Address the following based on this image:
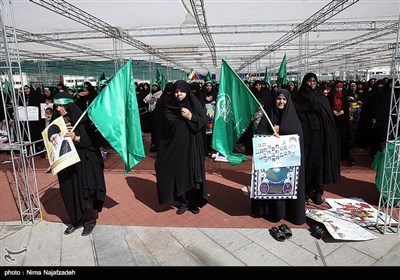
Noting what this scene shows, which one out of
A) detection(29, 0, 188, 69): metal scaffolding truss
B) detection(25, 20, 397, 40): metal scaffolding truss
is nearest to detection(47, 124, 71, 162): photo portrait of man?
detection(29, 0, 188, 69): metal scaffolding truss

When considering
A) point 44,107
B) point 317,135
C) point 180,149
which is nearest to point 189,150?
point 180,149

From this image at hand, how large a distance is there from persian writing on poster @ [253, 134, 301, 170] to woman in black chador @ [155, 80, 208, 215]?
88cm

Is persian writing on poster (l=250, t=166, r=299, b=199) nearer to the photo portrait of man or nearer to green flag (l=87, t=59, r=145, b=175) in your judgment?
green flag (l=87, t=59, r=145, b=175)

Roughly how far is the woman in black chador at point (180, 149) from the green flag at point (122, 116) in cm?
43

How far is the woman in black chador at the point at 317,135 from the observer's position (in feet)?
12.9

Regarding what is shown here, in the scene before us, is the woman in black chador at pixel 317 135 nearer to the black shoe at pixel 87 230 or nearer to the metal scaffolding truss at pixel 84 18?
the black shoe at pixel 87 230

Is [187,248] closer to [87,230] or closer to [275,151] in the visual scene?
[87,230]

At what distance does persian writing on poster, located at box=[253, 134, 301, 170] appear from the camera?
10.8ft

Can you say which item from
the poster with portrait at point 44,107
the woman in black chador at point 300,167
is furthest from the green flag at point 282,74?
the poster with portrait at point 44,107

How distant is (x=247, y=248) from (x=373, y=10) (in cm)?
794

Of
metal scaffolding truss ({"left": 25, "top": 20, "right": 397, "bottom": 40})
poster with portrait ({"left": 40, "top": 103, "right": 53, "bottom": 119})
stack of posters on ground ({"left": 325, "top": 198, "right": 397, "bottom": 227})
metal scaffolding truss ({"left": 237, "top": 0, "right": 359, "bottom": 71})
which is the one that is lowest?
stack of posters on ground ({"left": 325, "top": 198, "right": 397, "bottom": 227})

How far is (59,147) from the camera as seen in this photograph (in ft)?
10.3

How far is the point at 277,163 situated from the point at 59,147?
2499 millimetres
